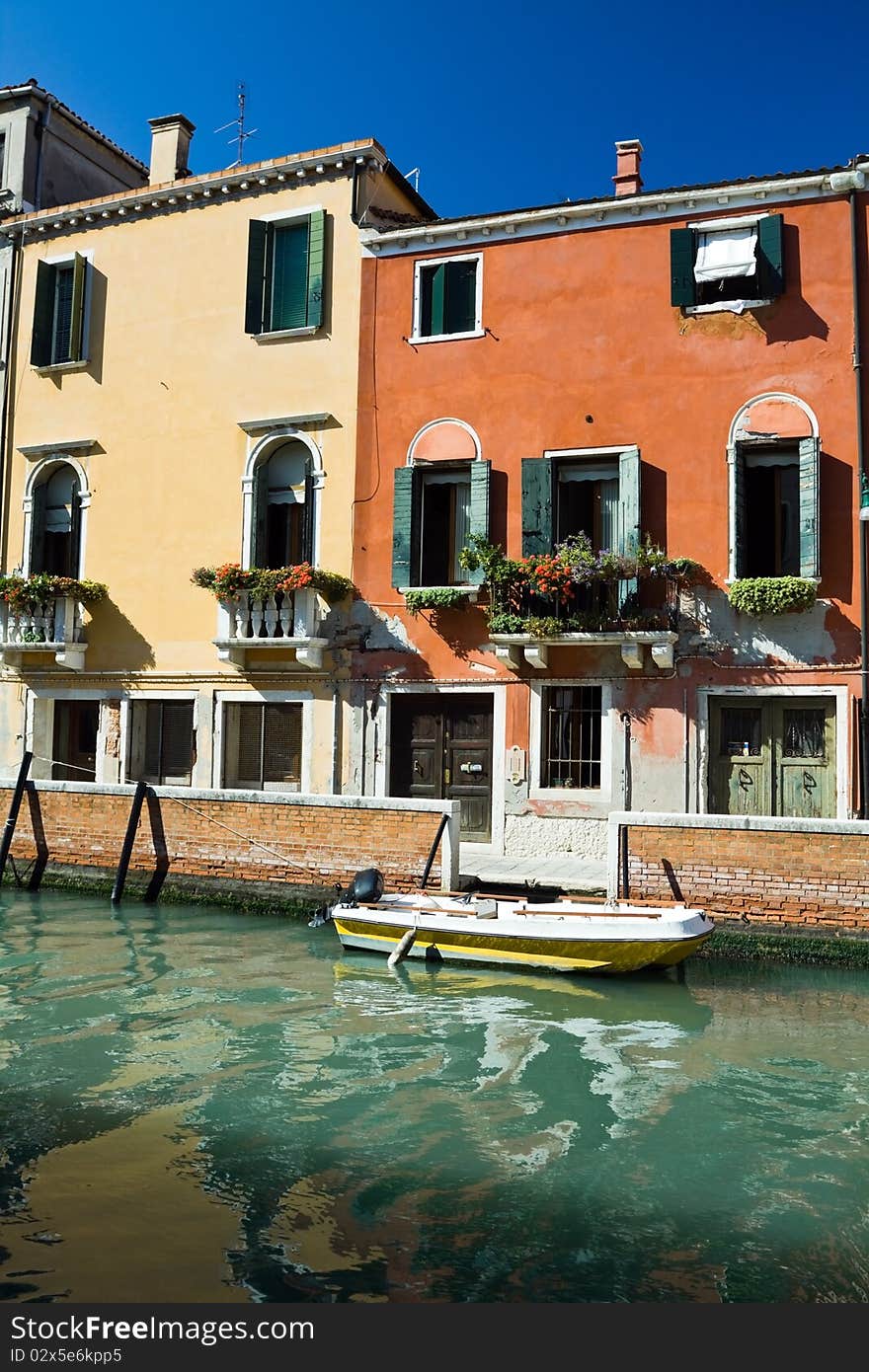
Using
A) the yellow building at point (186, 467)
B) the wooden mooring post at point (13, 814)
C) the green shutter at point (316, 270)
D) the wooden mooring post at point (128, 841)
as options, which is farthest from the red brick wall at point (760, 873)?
the green shutter at point (316, 270)

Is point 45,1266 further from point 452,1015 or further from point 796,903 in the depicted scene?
point 796,903

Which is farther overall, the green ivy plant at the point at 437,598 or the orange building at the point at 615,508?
the green ivy plant at the point at 437,598

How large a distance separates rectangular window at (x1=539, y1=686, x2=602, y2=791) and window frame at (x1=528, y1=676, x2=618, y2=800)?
53 millimetres

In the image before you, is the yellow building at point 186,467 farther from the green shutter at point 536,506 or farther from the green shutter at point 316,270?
the green shutter at point 536,506

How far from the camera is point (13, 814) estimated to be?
43.2 feet

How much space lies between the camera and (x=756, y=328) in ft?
40.3

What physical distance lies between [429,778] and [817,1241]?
949 cm

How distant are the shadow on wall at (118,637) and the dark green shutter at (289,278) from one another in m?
4.63

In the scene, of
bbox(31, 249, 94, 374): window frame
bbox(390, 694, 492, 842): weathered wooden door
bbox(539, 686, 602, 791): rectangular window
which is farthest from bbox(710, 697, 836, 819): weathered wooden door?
bbox(31, 249, 94, 374): window frame

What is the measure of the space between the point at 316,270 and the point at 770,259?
5927mm

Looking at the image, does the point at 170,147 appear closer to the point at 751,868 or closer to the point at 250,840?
the point at 250,840

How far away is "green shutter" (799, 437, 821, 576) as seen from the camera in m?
11.6

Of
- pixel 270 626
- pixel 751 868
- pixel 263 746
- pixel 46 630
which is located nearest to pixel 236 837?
pixel 263 746

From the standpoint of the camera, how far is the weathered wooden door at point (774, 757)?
1171 centimetres
